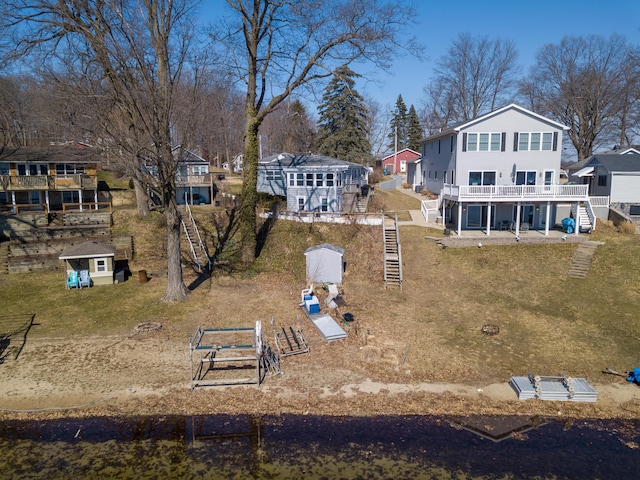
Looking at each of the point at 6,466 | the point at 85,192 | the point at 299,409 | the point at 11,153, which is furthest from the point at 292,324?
the point at 11,153

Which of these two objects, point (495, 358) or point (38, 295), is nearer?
point (495, 358)

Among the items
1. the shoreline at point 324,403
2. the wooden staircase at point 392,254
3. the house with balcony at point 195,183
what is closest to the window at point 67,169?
the house with balcony at point 195,183

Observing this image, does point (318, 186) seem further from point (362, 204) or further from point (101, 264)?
point (101, 264)

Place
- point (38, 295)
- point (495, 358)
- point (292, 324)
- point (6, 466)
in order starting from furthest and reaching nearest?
point (38, 295) → point (292, 324) → point (495, 358) → point (6, 466)

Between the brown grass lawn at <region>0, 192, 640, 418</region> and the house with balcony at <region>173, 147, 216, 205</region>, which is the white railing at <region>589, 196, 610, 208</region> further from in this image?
the house with balcony at <region>173, 147, 216, 205</region>

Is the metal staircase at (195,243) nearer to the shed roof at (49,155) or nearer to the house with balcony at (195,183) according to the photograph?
the house with balcony at (195,183)

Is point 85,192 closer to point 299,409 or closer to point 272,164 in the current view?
point 272,164

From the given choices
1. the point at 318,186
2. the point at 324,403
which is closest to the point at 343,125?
the point at 318,186
